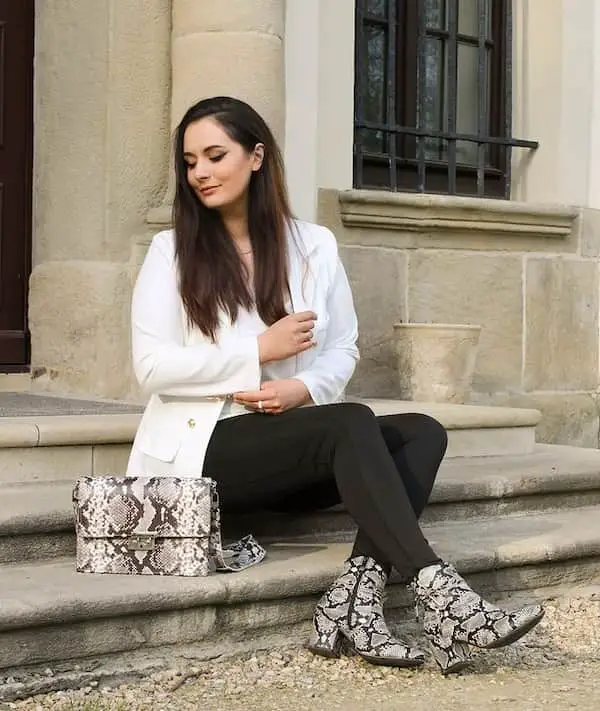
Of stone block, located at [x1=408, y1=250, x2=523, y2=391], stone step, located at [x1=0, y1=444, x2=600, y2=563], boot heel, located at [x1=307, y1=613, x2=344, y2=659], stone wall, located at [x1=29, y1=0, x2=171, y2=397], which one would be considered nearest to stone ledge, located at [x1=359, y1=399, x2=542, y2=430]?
stone step, located at [x1=0, y1=444, x2=600, y2=563]

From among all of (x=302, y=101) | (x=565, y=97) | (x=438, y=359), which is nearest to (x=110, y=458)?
(x=438, y=359)

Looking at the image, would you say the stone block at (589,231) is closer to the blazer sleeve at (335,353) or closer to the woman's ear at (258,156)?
the blazer sleeve at (335,353)

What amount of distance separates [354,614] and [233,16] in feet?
8.69

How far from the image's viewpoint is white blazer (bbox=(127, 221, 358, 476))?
3420mm

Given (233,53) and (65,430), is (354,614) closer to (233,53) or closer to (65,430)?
(65,430)

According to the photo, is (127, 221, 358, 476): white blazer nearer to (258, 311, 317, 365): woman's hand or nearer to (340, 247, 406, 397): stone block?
(258, 311, 317, 365): woman's hand

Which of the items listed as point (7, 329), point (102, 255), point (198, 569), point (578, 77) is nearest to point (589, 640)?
point (198, 569)

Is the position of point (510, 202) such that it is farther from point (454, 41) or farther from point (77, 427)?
point (77, 427)

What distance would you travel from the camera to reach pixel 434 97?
6.35 m

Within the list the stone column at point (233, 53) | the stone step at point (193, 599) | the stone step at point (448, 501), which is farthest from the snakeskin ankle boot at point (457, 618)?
the stone column at point (233, 53)

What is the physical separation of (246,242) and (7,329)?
228cm

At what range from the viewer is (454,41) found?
636 centimetres

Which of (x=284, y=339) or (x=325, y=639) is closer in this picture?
(x=325, y=639)

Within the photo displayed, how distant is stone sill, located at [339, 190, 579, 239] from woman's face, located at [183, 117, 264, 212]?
215 cm
